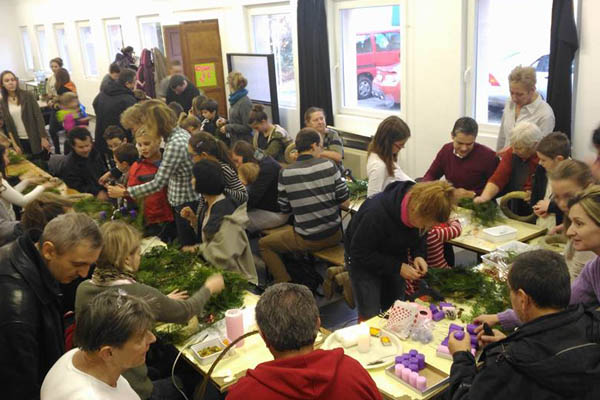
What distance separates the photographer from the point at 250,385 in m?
1.74

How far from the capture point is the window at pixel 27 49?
18.6 m

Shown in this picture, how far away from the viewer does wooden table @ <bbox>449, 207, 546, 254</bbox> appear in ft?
12.9

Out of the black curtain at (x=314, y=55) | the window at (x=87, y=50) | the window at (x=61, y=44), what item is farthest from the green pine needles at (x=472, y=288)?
the window at (x=61, y=44)

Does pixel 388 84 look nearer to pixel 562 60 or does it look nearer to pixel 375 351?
pixel 562 60

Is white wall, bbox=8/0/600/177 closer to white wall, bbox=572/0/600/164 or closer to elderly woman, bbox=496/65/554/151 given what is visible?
white wall, bbox=572/0/600/164

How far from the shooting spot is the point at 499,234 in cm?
402

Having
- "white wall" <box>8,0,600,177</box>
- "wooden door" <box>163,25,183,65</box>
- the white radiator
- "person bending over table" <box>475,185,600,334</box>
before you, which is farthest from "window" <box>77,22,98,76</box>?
"person bending over table" <box>475,185,600,334</box>

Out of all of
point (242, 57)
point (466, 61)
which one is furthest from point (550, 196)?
point (242, 57)

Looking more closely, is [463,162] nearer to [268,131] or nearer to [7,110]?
[268,131]

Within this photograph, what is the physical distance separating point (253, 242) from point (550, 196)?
328 centimetres

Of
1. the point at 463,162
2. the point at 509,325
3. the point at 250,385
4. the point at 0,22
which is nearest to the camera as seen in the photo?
the point at 250,385

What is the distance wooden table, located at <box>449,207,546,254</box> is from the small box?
0.03 metres

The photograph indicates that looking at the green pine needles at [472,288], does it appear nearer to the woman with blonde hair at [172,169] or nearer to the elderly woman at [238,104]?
the woman with blonde hair at [172,169]

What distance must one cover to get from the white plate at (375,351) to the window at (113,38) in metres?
12.6
